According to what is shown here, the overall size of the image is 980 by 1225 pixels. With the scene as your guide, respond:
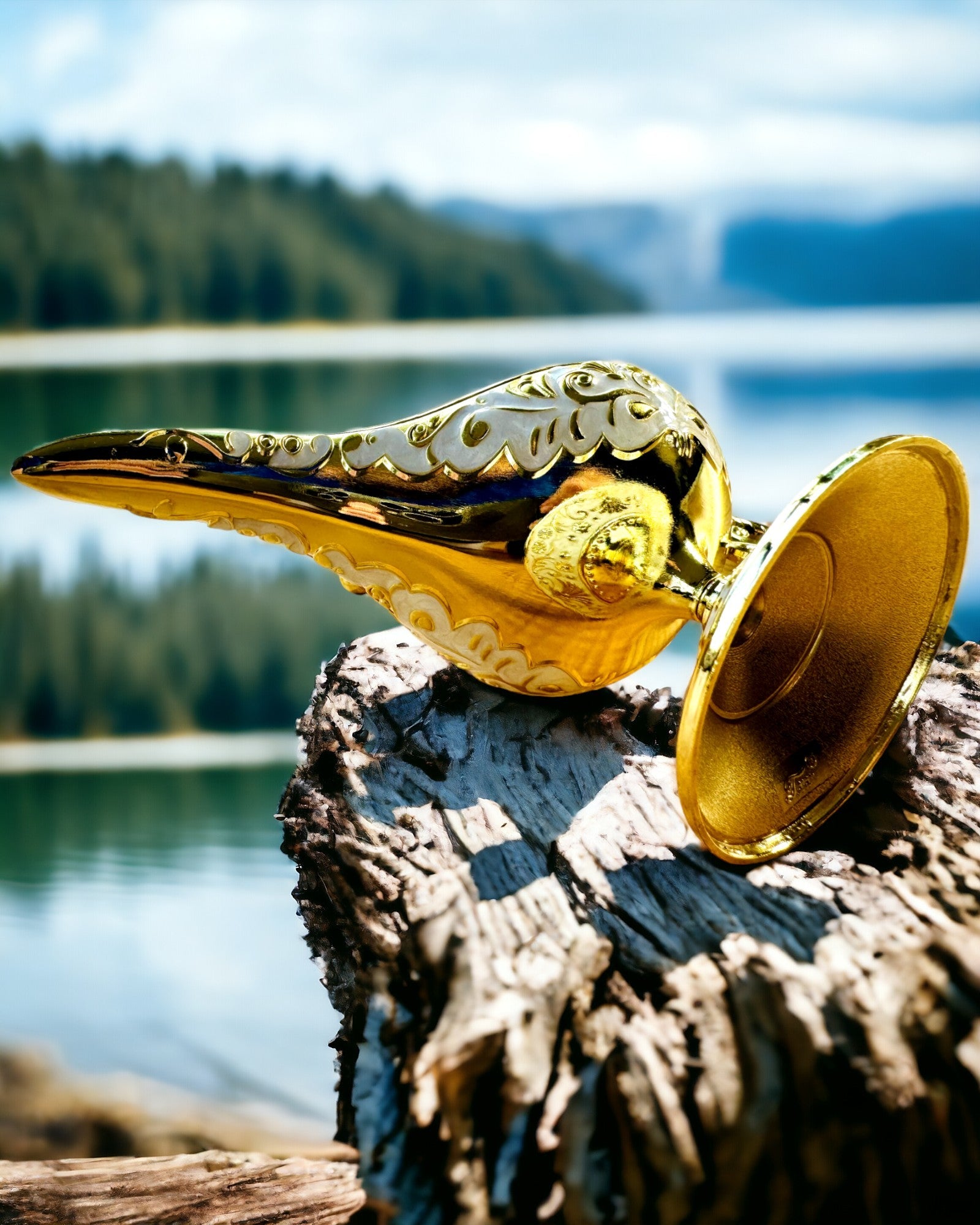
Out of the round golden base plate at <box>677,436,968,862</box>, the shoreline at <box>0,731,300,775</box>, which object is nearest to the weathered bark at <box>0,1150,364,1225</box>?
Answer: the round golden base plate at <box>677,436,968,862</box>

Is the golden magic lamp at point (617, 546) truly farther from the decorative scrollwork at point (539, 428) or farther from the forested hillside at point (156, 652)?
the forested hillside at point (156, 652)

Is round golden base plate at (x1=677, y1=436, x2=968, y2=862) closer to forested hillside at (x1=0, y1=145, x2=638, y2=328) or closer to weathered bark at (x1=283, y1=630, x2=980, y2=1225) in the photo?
weathered bark at (x1=283, y1=630, x2=980, y2=1225)

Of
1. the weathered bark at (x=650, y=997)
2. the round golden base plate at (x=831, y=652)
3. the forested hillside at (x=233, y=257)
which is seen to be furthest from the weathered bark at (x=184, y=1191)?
the forested hillside at (x=233, y=257)

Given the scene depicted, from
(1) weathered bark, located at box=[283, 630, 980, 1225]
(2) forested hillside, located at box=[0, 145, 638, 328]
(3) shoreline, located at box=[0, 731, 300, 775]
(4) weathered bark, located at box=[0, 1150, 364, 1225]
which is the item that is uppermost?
(2) forested hillside, located at box=[0, 145, 638, 328]

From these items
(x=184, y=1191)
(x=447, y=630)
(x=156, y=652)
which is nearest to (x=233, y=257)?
(x=156, y=652)

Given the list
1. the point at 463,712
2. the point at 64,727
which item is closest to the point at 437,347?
the point at 64,727

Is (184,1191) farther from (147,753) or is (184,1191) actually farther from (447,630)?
(147,753)
